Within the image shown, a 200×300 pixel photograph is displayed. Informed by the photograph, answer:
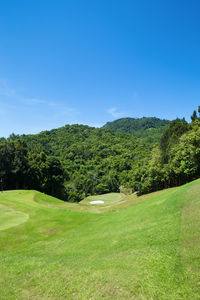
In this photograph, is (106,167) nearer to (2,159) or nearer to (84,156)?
(84,156)

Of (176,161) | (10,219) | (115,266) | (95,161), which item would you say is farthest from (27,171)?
(95,161)

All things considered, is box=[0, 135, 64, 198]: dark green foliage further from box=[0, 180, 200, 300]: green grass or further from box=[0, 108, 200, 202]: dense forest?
box=[0, 180, 200, 300]: green grass

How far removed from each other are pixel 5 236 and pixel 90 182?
97030 mm

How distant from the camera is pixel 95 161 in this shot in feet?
450

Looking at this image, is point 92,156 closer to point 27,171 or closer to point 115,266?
point 27,171

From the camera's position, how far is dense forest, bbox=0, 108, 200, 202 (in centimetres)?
3972

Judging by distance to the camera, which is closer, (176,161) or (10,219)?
(10,219)

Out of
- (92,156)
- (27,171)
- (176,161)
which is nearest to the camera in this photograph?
(176,161)

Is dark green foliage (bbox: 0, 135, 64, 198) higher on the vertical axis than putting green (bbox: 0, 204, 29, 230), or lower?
higher

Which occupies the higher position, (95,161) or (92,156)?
(92,156)

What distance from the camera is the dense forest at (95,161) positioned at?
3972 centimetres

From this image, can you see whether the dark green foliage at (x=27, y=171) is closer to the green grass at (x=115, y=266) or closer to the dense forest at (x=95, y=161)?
the dense forest at (x=95, y=161)

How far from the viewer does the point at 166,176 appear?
4056 centimetres

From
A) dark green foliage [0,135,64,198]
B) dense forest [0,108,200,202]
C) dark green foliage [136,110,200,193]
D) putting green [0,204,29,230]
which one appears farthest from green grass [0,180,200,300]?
dark green foliage [0,135,64,198]
